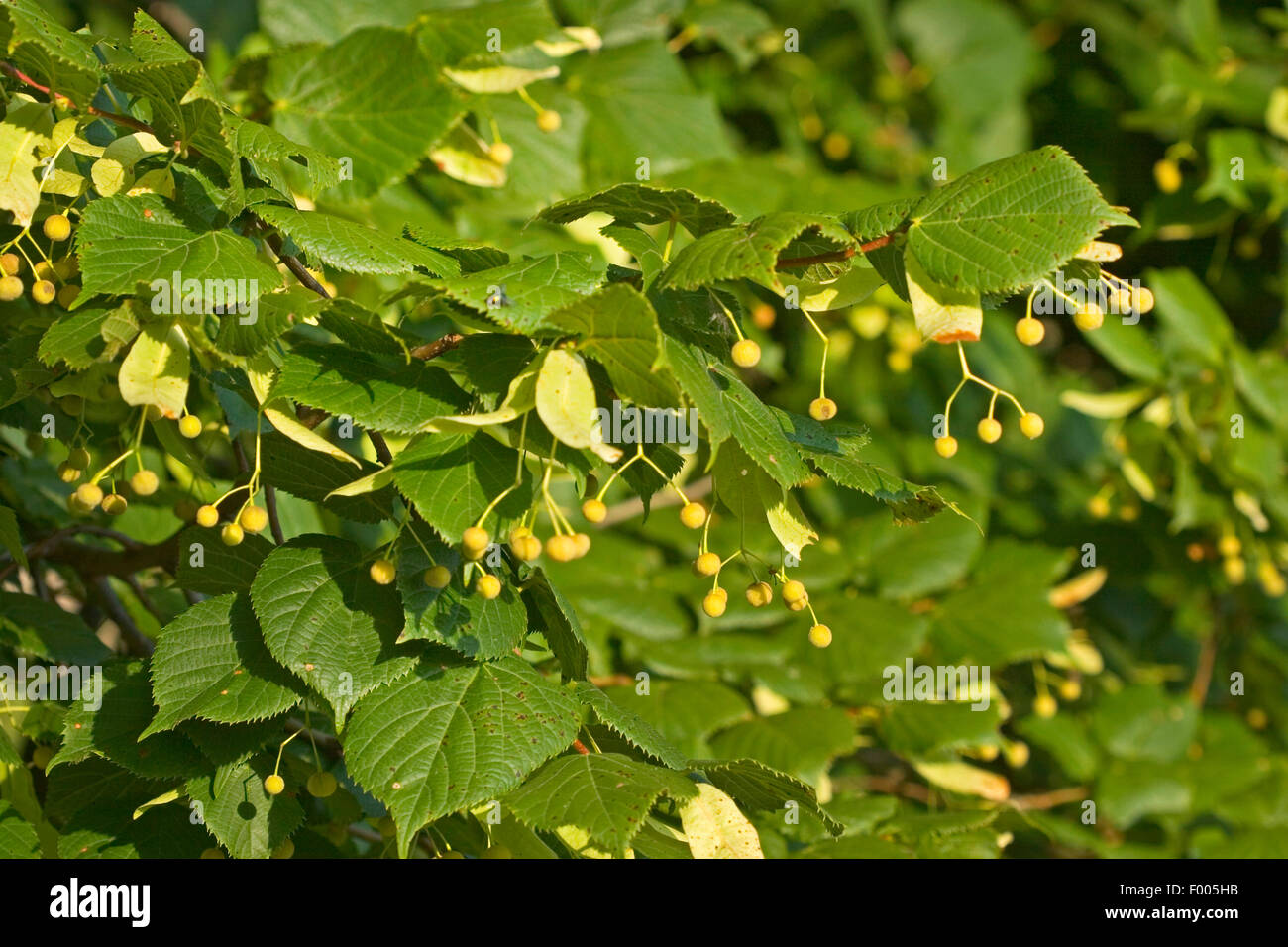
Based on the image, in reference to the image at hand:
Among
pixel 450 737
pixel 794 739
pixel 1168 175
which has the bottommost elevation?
pixel 794 739

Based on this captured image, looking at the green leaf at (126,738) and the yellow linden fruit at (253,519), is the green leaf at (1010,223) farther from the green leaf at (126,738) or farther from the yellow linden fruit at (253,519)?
the green leaf at (126,738)

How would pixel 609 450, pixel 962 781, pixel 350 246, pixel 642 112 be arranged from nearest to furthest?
pixel 609 450 → pixel 350 246 → pixel 962 781 → pixel 642 112

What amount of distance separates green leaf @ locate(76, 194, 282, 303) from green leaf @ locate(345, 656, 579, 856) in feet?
1.15

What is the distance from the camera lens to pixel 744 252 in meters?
0.84

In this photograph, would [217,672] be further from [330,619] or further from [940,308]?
[940,308]

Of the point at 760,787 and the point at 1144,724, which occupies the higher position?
the point at 760,787

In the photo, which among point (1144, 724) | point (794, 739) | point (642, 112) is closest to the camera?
point (794, 739)

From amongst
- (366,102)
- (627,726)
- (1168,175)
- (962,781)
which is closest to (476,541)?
(627,726)

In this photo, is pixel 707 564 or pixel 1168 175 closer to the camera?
pixel 707 564

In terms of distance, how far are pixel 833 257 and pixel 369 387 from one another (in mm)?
382

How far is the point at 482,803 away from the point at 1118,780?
178 centimetres

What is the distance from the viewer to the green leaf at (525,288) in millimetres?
831

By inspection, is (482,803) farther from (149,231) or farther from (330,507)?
(149,231)
